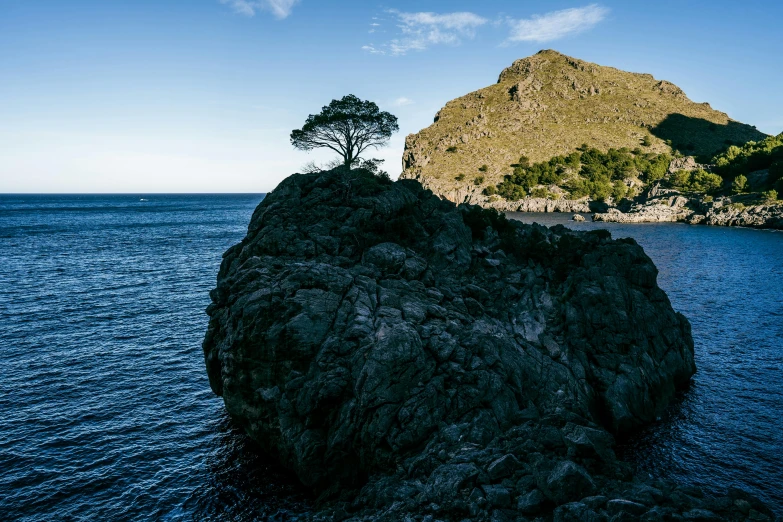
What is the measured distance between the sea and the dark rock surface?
3.01 meters

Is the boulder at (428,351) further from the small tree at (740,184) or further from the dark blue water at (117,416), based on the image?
the small tree at (740,184)

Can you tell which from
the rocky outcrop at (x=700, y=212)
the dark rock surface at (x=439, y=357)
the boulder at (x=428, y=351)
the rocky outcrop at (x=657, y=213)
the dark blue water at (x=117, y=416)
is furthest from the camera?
the rocky outcrop at (x=657, y=213)

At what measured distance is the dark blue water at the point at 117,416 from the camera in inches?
1083

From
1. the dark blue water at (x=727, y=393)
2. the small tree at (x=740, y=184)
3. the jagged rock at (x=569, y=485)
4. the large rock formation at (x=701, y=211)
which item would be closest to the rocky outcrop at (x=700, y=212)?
the large rock formation at (x=701, y=211)

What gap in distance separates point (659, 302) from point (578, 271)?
334 inches

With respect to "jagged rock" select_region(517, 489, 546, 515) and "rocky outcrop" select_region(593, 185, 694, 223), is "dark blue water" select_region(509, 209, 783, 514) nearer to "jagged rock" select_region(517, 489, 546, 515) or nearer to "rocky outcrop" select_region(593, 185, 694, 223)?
"jagged rock" select_region(517, 489, 546, 515)

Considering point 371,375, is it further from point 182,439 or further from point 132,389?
point 132,389

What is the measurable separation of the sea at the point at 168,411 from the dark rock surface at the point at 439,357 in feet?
9.88

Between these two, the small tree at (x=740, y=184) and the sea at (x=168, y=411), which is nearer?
the sea at (x=168, y=411)

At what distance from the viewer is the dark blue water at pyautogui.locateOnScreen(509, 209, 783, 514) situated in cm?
3022

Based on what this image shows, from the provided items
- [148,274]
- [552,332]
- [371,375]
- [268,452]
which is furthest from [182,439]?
[148,274]

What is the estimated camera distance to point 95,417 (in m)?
36.3

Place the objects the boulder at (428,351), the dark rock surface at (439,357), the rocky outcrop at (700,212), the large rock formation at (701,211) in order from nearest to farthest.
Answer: the dark rock surface at (439,357) < the boulder at (428,351) < the rocky outcrop at (700,212) < the large rock formation at (701,211)

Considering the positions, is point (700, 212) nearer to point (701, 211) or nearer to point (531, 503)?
point (701, 211)
